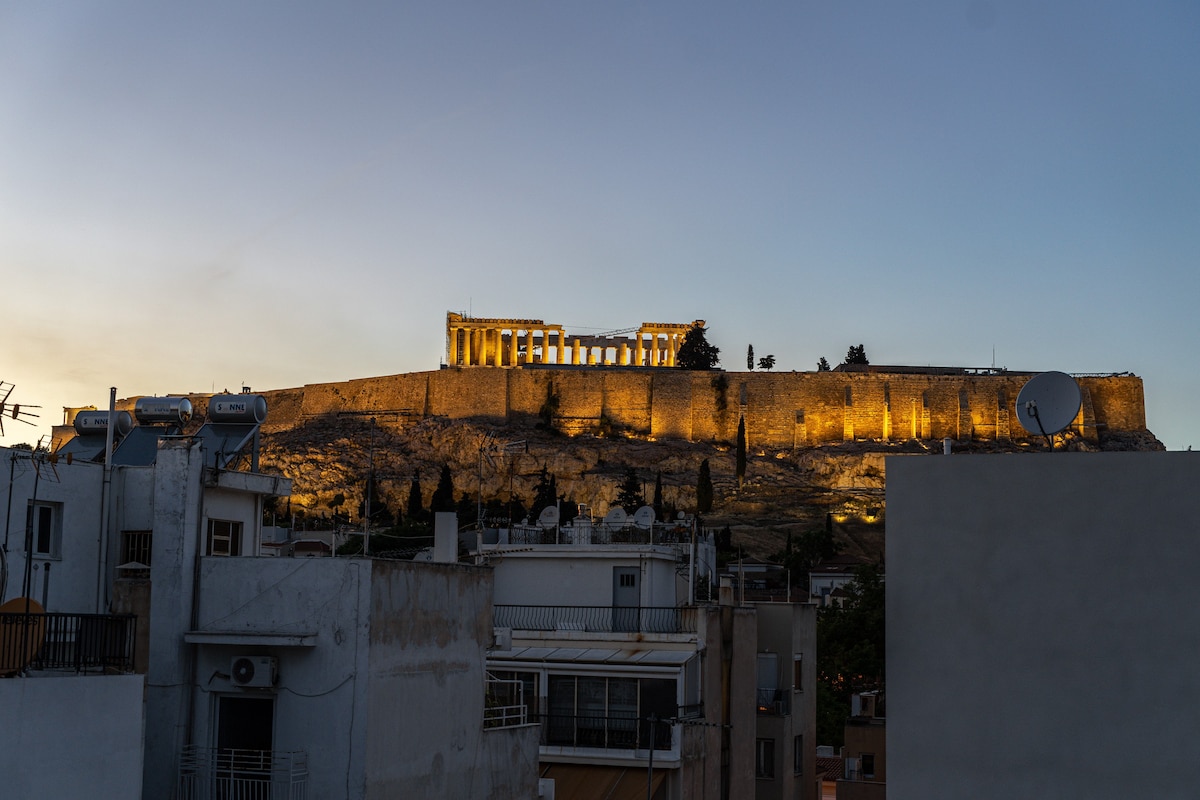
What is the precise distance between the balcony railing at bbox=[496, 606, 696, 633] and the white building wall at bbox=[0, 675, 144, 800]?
10.4 meters

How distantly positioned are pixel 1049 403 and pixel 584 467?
76896 mm

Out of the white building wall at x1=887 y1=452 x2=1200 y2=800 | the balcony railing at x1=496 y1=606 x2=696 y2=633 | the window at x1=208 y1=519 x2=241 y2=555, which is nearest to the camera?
the white building wall at x1=887 y1=452 x2=1200 y2=800

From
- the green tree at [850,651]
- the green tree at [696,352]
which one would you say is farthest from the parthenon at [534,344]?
the green tree at [850,651]

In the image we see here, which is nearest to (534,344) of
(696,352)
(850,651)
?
(696,352)

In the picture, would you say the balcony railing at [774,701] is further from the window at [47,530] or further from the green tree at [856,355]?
the green tree at [856,355]

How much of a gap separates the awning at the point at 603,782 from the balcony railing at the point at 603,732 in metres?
0.28

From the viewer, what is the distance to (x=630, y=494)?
77.8m

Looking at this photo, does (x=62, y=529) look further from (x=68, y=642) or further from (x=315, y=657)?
(x=315, y=657)

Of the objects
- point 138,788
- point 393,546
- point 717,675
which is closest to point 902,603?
point 138,788

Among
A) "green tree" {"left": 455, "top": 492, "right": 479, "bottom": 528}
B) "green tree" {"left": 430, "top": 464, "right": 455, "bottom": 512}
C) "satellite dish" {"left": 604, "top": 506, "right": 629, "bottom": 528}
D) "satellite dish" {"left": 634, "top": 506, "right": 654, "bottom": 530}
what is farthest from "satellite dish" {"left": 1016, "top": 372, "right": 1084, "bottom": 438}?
"green tree" {"left": 430, "top": 464, "right": 455, "bottom": 512}

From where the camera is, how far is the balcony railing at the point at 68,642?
9430 mm

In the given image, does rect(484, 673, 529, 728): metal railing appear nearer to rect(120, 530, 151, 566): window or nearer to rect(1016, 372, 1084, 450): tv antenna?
rect(120, 530, 151, 566): window

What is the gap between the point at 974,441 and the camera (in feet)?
299

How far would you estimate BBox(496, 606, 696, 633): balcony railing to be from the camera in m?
20.0
